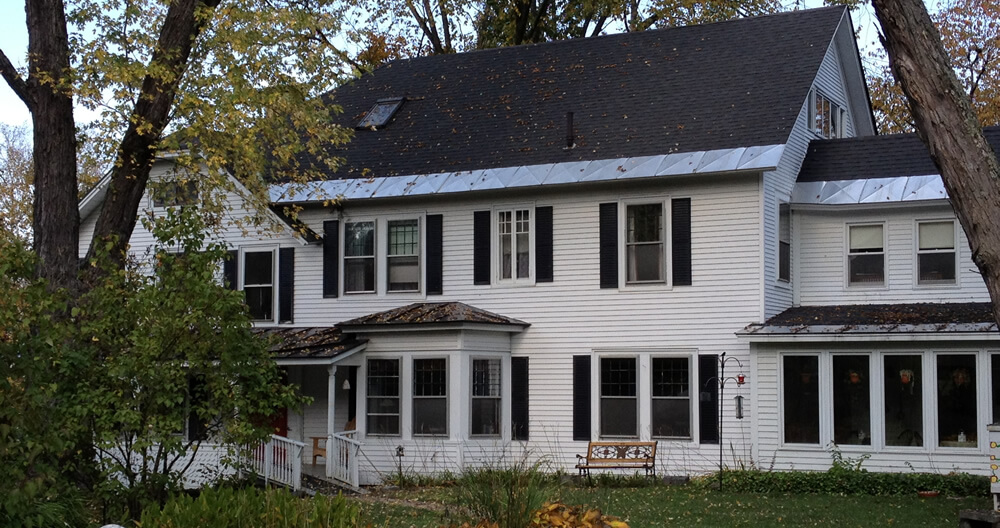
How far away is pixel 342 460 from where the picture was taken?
69.7 feet

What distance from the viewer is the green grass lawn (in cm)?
1480

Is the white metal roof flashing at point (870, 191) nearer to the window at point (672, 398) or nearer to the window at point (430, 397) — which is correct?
Result: the window at point (672, 398)

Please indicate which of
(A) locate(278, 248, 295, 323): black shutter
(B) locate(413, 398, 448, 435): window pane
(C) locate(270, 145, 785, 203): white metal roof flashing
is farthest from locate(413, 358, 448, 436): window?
(A) locate(278, 248, 295, 323): black shutter

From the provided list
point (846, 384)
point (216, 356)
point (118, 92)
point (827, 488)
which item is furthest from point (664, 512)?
point (118, 92)

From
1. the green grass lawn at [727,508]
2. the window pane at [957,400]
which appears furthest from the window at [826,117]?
the green grass lawn at [727,508]

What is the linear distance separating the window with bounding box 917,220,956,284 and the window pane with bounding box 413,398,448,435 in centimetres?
885

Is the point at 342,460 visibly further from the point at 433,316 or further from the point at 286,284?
the point at 286,284

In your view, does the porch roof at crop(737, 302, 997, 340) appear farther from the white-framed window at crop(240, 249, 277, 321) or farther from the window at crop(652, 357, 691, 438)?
the white-framed window at crop(240, 249, 277, 321)

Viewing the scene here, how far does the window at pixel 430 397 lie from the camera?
71.5 ft

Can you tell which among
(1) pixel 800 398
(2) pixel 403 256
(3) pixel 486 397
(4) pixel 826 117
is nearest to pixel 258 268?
(2) pixel 403 256

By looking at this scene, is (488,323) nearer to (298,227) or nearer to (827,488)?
(298,227)

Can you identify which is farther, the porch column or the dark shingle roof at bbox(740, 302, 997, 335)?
the porch column

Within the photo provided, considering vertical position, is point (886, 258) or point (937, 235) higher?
point (937, 235)

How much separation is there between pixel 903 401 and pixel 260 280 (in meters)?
13.1
